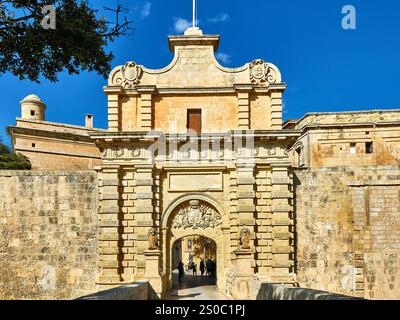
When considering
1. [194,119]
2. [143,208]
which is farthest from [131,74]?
[143,208]

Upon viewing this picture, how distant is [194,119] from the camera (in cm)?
1509

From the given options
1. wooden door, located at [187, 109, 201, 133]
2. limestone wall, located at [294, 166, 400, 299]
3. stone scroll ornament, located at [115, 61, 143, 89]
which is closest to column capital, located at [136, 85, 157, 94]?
stone scroll ornament, located at [115, 61, 143, 89]

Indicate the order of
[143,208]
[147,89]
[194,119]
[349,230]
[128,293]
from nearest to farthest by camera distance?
[128,293] < [143,208] < [147,89] < [194,119] < [349,230]

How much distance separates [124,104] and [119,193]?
326cm

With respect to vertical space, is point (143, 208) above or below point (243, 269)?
above

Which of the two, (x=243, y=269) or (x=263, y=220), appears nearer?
(x=243, y=269)

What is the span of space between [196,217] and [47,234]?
18.5 feet

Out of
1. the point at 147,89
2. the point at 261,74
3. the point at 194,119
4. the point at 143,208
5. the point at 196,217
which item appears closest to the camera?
the point at 143,208

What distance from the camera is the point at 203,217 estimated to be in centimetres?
1479

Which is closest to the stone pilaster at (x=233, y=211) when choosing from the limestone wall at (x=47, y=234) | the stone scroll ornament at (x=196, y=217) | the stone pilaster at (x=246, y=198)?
the stone pilaster at (x=246, y=198)

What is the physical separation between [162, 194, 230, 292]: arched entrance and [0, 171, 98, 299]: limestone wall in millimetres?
2774

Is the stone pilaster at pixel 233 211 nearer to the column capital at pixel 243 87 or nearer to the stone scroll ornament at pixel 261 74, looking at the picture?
the column capital at pixel 243 87

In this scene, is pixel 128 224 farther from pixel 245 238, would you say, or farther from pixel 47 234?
pixel 245 238
